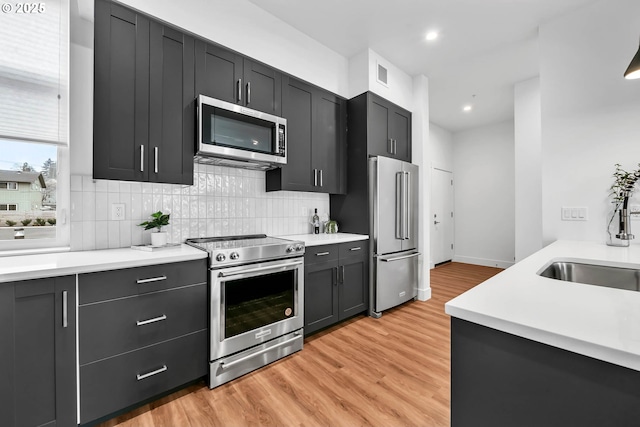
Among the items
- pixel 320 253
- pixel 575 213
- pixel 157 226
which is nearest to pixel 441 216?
pixel 575 213

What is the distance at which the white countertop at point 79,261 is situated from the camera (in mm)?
1318

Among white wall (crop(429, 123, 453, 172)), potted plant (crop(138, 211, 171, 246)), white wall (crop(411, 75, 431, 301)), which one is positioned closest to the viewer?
potted plant (crop(138, 211, 171, 246))

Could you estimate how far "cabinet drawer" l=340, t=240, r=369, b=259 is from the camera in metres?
2.83

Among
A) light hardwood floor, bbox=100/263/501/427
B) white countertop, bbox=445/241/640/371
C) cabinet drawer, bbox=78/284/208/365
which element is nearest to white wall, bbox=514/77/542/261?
light hardwood floor, bbox=100/263/501/427

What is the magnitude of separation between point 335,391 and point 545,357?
4.96ft

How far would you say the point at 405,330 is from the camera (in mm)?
2766

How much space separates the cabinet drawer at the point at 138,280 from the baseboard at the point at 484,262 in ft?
18.8

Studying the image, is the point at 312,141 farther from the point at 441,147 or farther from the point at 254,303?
the point at 441,147

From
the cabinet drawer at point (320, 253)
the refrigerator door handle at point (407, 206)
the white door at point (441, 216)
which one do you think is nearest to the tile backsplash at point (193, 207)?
the cabinet drawer at point (320, 253)

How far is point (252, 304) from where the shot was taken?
2.08m

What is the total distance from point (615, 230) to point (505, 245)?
11.6 feet

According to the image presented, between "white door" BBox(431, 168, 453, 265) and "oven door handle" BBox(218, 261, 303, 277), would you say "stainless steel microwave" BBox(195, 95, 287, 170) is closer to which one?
"oven door handle" BBox(218, 261, 303, 277)

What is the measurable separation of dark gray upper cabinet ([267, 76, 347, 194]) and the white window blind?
1596 mm

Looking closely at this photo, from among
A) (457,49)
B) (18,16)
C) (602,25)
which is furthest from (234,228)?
(602,25)
